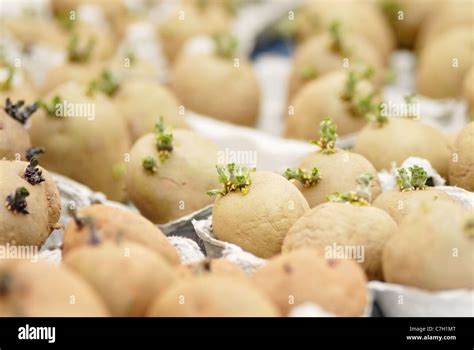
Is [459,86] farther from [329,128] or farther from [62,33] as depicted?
[62,33]

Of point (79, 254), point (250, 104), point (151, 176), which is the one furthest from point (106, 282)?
point (250, 104)

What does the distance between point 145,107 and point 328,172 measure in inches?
27.8

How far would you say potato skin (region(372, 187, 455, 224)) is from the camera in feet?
4.50

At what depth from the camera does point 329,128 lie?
152 centimetres

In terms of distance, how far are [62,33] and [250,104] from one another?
0.73 m

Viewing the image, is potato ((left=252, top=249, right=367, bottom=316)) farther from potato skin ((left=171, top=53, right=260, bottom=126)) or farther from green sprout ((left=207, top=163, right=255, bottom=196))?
potato skin ((left=171, top=53, right=260, bottom=126))

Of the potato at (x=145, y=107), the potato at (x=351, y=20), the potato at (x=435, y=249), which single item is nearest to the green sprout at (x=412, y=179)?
the potato at (x=435, y=249)

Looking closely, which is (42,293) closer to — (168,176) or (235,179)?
(235,179)

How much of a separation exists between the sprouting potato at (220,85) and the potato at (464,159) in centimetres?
92

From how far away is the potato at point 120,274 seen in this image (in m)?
1.03

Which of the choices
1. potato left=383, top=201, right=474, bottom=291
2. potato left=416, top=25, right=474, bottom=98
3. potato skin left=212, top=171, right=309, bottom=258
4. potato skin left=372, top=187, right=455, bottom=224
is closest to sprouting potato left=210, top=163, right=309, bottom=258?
potato skin left=212, top=171, right=309, bottom=258
